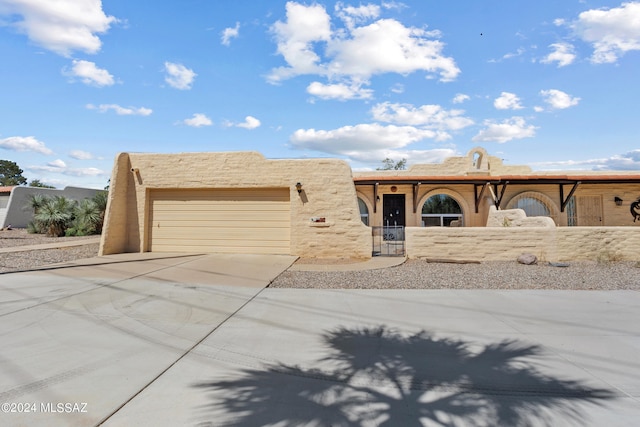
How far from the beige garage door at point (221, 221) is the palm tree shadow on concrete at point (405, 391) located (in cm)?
835

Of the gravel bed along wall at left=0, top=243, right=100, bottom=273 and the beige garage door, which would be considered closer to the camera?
the gravel bed along wall at left=0, top=243, right=100, bottom=273

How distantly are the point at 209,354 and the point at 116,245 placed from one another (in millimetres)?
10001

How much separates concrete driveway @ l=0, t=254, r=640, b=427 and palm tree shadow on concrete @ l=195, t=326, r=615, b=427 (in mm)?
16

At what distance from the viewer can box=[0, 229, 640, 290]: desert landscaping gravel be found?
775 cm

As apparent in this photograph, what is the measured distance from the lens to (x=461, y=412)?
292cm

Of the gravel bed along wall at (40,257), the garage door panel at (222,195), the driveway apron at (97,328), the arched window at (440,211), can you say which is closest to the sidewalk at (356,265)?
the driveway apron at (97,328)

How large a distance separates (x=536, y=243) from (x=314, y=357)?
9.93 metres

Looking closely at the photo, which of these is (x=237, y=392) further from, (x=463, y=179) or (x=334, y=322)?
(x=463, y=179)

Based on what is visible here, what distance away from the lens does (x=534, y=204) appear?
18.6 meters

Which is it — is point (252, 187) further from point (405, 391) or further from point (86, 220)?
point (86, 220)

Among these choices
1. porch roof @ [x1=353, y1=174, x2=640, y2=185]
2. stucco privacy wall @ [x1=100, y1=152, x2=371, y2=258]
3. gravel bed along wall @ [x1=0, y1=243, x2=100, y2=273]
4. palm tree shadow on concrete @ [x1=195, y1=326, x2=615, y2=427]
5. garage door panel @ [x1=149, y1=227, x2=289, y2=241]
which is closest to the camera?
palm tree shadow on concrete @ [x1=195, y1=326, x2=615, y2=427]

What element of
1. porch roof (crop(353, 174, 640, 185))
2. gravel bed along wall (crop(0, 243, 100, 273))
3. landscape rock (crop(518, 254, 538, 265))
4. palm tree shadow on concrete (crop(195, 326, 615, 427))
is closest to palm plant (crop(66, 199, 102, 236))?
gravel bed along wall (crop(0, 243, 100, 273))

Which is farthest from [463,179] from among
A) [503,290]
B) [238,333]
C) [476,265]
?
[238,333]

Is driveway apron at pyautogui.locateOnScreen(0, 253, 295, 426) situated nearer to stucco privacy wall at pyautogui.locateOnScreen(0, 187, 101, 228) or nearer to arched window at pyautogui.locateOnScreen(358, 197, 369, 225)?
arched window at pyautogui.locateOnScreen(358, 197, 369, 225)
